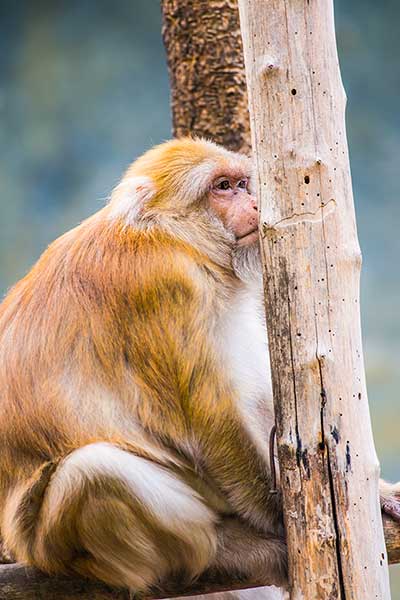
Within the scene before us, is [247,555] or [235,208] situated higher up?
[235,208]

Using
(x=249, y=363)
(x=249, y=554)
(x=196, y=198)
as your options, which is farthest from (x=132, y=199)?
(x=249, y=554)

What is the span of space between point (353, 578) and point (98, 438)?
4.00ft

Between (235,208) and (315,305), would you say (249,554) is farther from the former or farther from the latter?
(235,208)

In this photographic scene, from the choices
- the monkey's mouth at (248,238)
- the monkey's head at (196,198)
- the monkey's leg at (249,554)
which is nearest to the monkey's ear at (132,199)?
the monkey's head at (196,198)

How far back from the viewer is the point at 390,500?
4.11m

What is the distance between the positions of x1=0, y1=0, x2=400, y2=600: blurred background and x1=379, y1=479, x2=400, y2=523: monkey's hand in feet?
24.1

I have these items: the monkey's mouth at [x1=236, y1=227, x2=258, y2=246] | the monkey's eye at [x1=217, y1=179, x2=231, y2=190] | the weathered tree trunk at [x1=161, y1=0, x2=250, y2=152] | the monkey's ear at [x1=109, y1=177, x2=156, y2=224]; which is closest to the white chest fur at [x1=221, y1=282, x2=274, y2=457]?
the monkey's mouth at [x1=236, y1=227, x2=258, y2=246]

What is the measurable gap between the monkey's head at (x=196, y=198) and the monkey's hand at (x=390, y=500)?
3.97 ft

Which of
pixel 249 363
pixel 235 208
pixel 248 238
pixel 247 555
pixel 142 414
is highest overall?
pixel 235 208

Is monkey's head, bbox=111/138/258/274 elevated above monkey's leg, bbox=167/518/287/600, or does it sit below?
above

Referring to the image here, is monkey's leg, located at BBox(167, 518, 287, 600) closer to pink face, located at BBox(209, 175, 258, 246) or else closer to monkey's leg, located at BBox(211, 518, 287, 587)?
monkey's leg, located at BBox(211, 518, 287, 587)

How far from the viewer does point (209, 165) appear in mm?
4523

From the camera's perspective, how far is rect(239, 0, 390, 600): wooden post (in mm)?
3494

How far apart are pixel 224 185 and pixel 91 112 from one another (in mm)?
8025
